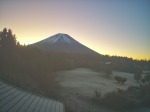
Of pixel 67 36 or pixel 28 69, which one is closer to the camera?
pixel 28 69

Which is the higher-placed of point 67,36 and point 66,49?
point 67,36

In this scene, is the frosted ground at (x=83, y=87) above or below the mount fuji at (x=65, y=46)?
below

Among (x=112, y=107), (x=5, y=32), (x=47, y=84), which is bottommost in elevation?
(x=112, y=107)

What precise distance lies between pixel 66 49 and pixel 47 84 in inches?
2560

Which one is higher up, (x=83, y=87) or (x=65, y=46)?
(x=65, y=46)

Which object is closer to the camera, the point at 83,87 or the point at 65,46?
the point at 83,87

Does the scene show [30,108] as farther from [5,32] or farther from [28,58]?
[5,32]

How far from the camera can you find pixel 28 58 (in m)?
33.3

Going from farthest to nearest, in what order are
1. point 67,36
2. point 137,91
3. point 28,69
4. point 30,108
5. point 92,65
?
point 67,36 < point 92,65 < point 137,91 < point 28,69 < point 30,108

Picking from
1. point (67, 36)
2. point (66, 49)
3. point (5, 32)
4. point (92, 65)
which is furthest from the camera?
point (67, 36)

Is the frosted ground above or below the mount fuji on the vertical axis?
below

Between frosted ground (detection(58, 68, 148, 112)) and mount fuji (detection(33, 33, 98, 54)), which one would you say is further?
mount fuji (detection(33, 33, 98, 54))

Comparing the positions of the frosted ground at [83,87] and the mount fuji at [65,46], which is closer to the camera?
the frosted ground at [83,87]

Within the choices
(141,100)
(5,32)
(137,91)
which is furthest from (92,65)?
(141,100)
